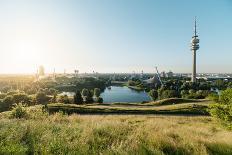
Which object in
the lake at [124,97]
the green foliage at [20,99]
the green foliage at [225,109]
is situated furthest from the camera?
the lake at [124,97]

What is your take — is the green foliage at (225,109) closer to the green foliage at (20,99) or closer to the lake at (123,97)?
the green foliage at (20,99)

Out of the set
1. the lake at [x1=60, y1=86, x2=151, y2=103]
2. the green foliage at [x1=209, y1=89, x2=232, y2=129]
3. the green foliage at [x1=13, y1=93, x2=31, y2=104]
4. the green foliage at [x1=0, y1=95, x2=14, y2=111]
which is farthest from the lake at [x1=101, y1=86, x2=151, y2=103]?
the green foliage at [x1=209, y1=89, x2=232, y2=129]

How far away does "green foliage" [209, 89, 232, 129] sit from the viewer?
18500 mm

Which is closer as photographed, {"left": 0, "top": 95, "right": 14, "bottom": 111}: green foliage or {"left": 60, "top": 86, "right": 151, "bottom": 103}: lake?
{"left": 0, "top": 95, "right": 14, "bottom": 111}: green foliage

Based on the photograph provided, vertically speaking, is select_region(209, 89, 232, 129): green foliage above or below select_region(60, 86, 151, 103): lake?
above

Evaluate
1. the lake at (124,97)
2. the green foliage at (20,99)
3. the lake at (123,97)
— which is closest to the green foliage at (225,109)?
the green foliage at (20,99)

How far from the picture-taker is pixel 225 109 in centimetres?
1909

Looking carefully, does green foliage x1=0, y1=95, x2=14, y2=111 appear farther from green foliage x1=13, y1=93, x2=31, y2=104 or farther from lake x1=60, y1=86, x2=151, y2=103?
lake x1=60, y1=86, x2=151, y2=103

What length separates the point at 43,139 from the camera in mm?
9422

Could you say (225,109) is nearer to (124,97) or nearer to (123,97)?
(124,97)

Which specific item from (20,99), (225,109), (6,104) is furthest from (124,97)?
(225,109)

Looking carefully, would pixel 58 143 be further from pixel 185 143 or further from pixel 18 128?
pixel 185 143

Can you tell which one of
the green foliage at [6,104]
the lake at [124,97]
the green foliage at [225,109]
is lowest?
the lake at [124,97]

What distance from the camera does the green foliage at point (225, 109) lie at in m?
18.5
